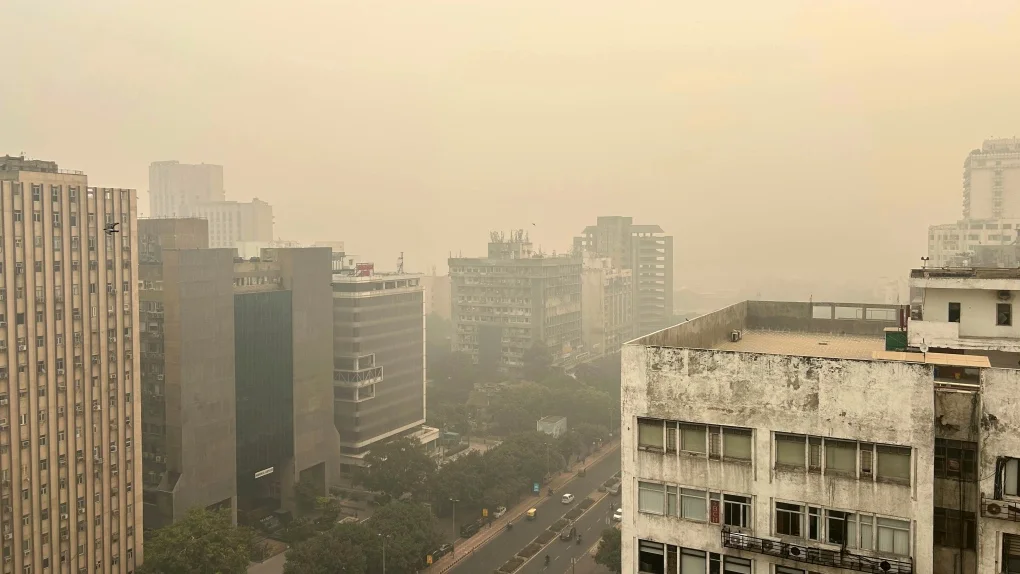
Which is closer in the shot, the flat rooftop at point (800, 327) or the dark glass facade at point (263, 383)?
the flat rooftop at point (800, 327)

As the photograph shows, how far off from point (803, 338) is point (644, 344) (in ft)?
29.8

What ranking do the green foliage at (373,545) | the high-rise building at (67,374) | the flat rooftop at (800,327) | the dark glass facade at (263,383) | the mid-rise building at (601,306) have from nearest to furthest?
the flat rooftop at (800,327) → the high-rise building at (67,374) → the green foliage at (373,545) → the dark glass facade at (263,383) → the mid-rise building at (601,306)

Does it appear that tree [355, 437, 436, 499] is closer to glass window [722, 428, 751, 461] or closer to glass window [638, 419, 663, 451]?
glass window [638, 419, 663, 451]

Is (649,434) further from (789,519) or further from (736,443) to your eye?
(789,519)

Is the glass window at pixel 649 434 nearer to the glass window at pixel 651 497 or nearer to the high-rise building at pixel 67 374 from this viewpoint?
the glass window at pixel 651 497

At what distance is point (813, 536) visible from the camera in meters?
14.3

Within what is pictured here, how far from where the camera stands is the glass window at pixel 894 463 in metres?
13.6

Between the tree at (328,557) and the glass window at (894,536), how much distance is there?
116 ft

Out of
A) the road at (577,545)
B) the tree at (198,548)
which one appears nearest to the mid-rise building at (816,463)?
the tree at (198,548)

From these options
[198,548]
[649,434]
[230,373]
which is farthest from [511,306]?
[649,434]

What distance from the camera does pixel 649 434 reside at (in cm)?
1569

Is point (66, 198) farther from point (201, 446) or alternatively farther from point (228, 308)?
point (201, 446)

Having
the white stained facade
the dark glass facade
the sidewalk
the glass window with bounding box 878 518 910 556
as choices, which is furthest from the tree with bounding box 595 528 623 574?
the glass window with bounding box 878 518 910 556

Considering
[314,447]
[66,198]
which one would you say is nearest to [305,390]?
[314,447]
